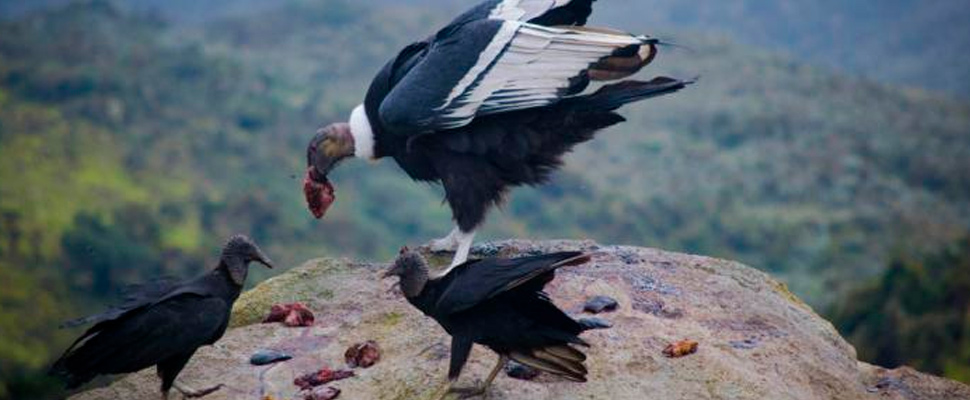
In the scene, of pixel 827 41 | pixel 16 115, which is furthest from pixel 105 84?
pixel 827 41

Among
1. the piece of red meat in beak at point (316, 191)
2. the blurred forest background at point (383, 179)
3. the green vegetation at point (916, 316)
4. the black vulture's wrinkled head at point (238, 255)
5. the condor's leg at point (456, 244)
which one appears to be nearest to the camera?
the black vulture's wrinkled head at point (238, 255)

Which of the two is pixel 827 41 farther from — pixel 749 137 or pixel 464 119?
pixel 464 119

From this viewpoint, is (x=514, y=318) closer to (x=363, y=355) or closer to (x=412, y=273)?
(x=412, y=273)

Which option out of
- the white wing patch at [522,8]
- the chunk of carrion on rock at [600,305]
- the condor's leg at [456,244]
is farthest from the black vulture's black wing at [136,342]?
the white wing patch at [522,8]

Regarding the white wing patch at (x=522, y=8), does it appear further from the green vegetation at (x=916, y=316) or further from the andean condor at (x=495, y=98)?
the green vegetation at (x=916, y=316)

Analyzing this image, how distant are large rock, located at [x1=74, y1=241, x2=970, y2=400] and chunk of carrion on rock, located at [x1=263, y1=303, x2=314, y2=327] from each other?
53 millimetres

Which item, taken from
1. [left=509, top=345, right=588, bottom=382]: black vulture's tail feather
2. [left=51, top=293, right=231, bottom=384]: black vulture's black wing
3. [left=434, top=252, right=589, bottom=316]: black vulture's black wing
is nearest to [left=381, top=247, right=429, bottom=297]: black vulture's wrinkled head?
[left=434, top=252, right=589, bottom=316]: black vulture's black wing

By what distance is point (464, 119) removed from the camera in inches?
266

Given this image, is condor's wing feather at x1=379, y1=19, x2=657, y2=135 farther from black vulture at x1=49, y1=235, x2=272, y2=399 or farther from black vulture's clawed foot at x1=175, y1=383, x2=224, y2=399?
black vulture's clawed foot at x1=175, y1=383, x2=224, y2=399

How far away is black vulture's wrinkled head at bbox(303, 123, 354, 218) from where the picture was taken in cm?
743

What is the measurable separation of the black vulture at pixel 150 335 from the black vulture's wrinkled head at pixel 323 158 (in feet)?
5.77

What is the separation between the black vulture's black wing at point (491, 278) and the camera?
543cm

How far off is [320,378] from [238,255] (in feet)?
2.52

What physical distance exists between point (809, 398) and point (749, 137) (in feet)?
136
